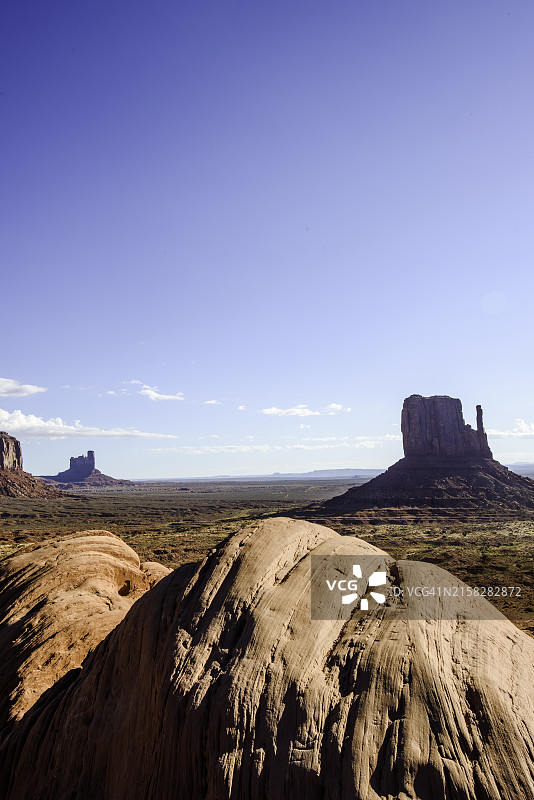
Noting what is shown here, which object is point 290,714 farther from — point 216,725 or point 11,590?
point 11,590

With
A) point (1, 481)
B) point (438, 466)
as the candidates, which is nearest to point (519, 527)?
point (438, 466)

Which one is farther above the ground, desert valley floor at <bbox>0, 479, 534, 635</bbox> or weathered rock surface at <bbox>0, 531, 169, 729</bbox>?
weathered rock surface at <bbox>0, 531, 169, 729</bbox>

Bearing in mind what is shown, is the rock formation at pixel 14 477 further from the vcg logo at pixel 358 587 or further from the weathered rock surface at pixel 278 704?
the vcg logo at pixel 358 587

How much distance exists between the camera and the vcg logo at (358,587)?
641cm

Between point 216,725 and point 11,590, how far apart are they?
27.1 feet

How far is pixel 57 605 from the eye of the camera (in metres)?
10.6

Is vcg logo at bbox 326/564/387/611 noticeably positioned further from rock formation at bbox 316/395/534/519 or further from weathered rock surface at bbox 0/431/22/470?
weathered rock surface at bbox 0/431/22/470

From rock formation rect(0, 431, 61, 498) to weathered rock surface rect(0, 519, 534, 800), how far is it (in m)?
138

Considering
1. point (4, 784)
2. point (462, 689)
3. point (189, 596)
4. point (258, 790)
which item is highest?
point (189, 596)

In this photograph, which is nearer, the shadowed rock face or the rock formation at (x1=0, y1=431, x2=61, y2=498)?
the shadowed rock face

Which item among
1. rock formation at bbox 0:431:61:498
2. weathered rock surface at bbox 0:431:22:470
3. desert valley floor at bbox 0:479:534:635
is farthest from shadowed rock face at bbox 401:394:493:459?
weathered rock surface at bbox 0:431:22:470

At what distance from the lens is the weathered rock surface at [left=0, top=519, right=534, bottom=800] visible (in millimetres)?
4516

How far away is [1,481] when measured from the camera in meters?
134

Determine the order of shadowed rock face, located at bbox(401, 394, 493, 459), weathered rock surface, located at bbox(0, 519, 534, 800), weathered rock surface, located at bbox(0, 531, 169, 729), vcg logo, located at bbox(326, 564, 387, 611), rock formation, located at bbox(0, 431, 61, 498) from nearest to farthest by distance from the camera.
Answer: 1. weathered rock surface, located at bbox(0, 519, 534, 800)
2. vcg logo, located at bbox(326, 564, 387, 611)
3. weathered rock surface, located at bbox(0, 531, 169, 729)
4. shadowed rock face, located at bbox(401, 394, 493, 459)
5. rock formation, located at bbox(0, 431, 61, 498)
